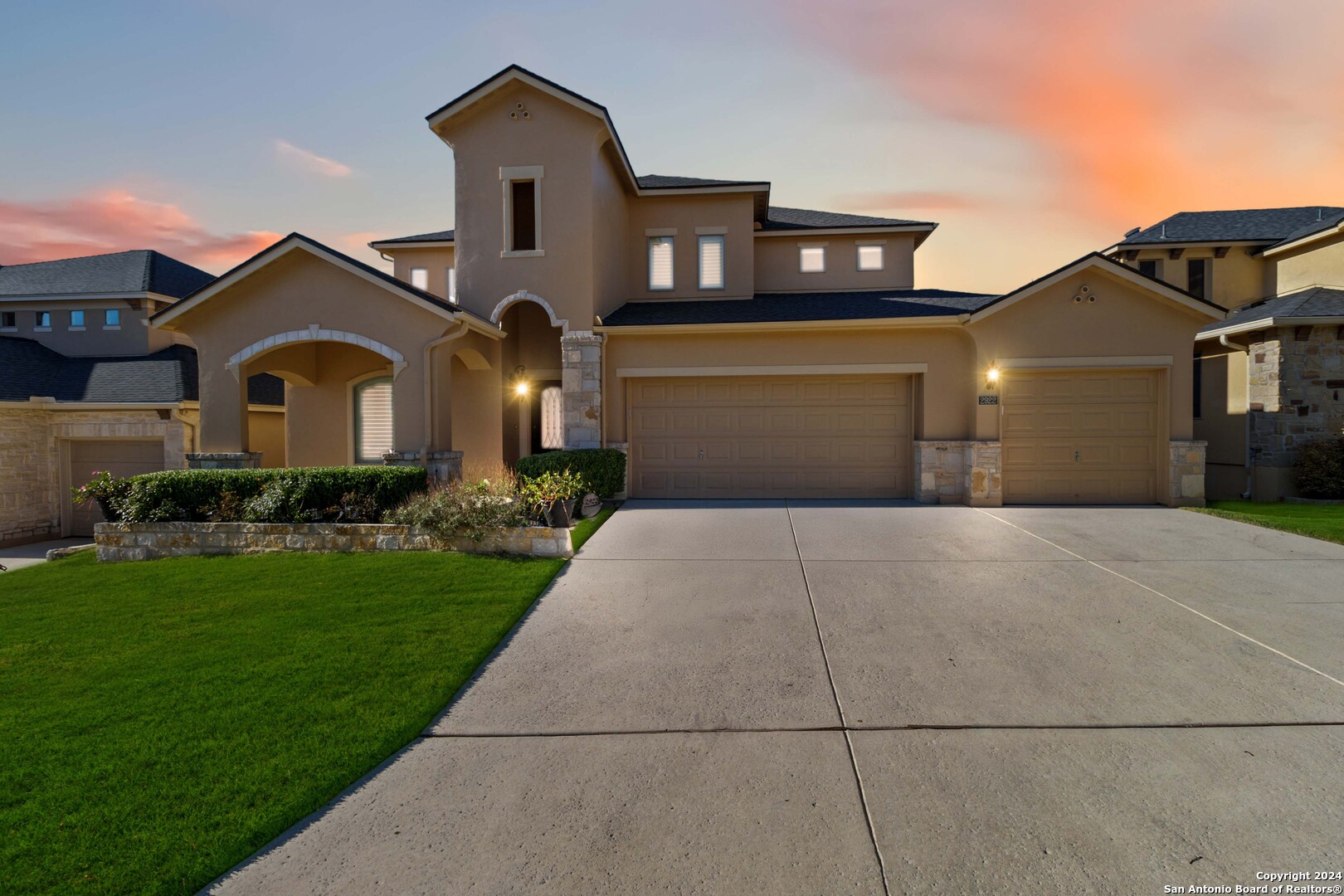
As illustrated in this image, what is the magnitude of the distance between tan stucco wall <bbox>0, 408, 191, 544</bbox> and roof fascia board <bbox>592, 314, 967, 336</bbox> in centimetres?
1173

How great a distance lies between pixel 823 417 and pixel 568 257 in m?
6.38

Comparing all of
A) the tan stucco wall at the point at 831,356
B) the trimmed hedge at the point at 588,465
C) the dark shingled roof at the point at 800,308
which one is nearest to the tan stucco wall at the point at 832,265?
the dark shingled roof at the point at 800,308

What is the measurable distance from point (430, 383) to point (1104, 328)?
42.3 feet

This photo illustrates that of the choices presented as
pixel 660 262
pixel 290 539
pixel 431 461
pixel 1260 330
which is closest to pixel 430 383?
pixel 431 461

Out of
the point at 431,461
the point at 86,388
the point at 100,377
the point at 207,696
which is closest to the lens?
the point at 207,696

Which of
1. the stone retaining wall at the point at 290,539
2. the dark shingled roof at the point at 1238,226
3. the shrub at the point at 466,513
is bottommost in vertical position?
the stone retaining wall at the point at 290,539

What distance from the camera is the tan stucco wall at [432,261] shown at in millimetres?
17266

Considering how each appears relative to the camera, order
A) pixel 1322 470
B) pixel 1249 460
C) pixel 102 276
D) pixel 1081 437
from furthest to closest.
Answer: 1. pixel 102 276
2. pixel 1249 460
3. pixel 1322 470
4. pixel 1081 437

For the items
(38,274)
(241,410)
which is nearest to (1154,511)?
(241,410)

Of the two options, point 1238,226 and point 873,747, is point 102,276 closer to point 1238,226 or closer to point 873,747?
point 873,747

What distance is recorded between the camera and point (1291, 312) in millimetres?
13703

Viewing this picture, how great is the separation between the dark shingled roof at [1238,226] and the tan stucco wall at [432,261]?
60.8ft

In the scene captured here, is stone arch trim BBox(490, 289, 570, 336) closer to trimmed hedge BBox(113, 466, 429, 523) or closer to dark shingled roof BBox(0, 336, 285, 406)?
trimmed hedge BBox(113, 466, 429, 523)

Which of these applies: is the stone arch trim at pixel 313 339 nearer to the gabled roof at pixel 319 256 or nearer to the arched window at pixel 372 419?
the gabled roof at pixel 319 256
